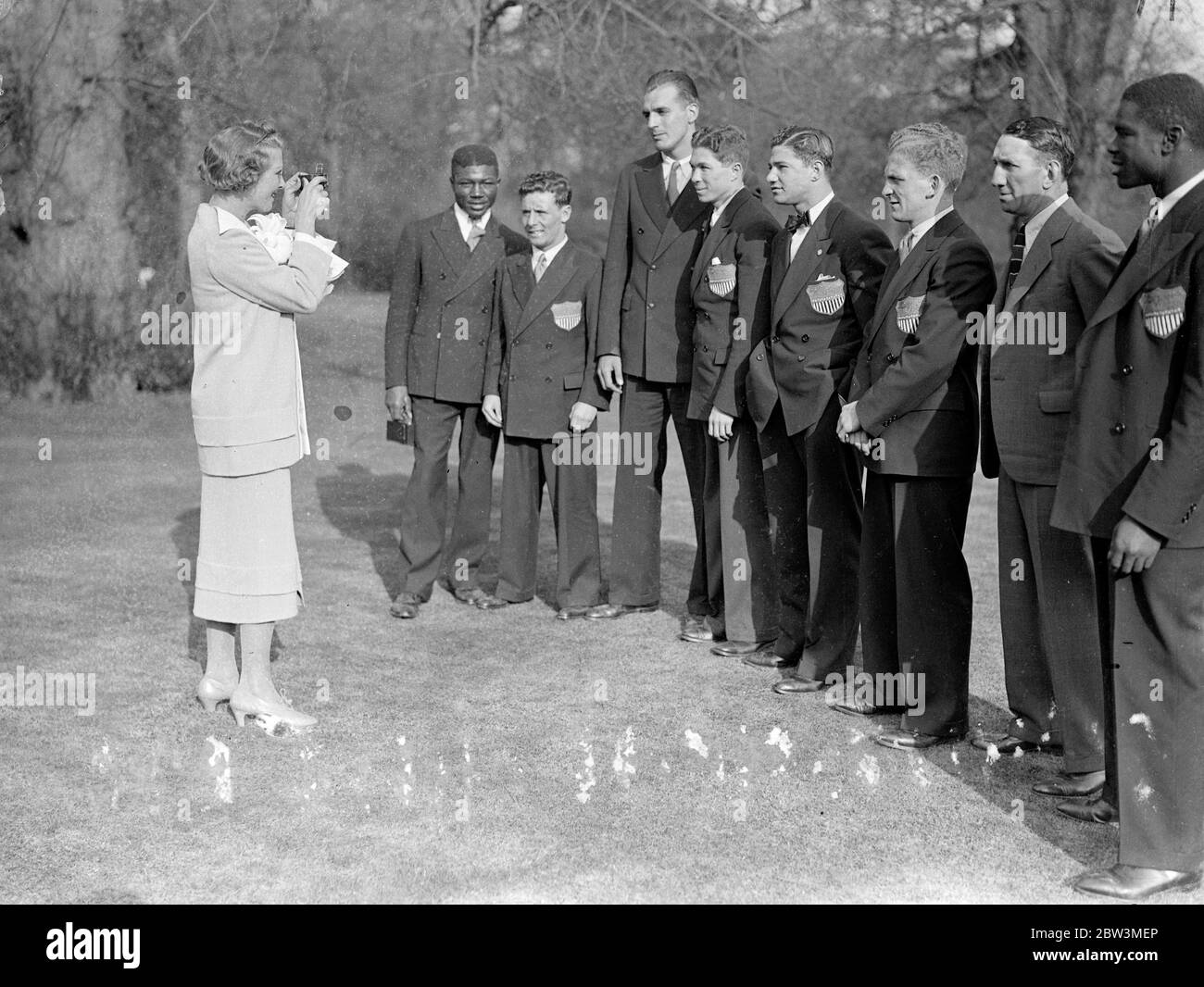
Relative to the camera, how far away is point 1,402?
1320 centimetres

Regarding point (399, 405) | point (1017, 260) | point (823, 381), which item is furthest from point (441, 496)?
point (1017, 260)

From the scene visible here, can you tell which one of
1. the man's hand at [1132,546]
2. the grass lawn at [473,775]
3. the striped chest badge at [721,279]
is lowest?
the grass lawn at [473,775]

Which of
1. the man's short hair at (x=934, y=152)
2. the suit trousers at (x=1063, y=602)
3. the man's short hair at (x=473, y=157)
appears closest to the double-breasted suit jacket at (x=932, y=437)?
the man's short hair at (x=934, y=152)

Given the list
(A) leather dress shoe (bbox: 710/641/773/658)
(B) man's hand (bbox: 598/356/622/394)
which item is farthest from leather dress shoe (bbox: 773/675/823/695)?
(B) man's hand (bbox: 598/356/622/394)

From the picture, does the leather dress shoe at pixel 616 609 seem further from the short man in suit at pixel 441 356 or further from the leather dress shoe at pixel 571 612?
the short man in suit at pixel 441 356

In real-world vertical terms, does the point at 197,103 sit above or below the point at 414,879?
above

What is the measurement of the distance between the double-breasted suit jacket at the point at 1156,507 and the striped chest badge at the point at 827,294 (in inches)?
68.0

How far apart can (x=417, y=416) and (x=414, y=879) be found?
3.36 meters

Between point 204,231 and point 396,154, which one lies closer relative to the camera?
point 204,231

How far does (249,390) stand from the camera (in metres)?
4.72

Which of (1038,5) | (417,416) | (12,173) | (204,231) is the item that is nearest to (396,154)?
(12,173)

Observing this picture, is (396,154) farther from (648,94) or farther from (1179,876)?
(1179,876)

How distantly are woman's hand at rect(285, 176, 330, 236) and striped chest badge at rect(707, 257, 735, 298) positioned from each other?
1.69m

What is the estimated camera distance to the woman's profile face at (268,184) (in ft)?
15.4
